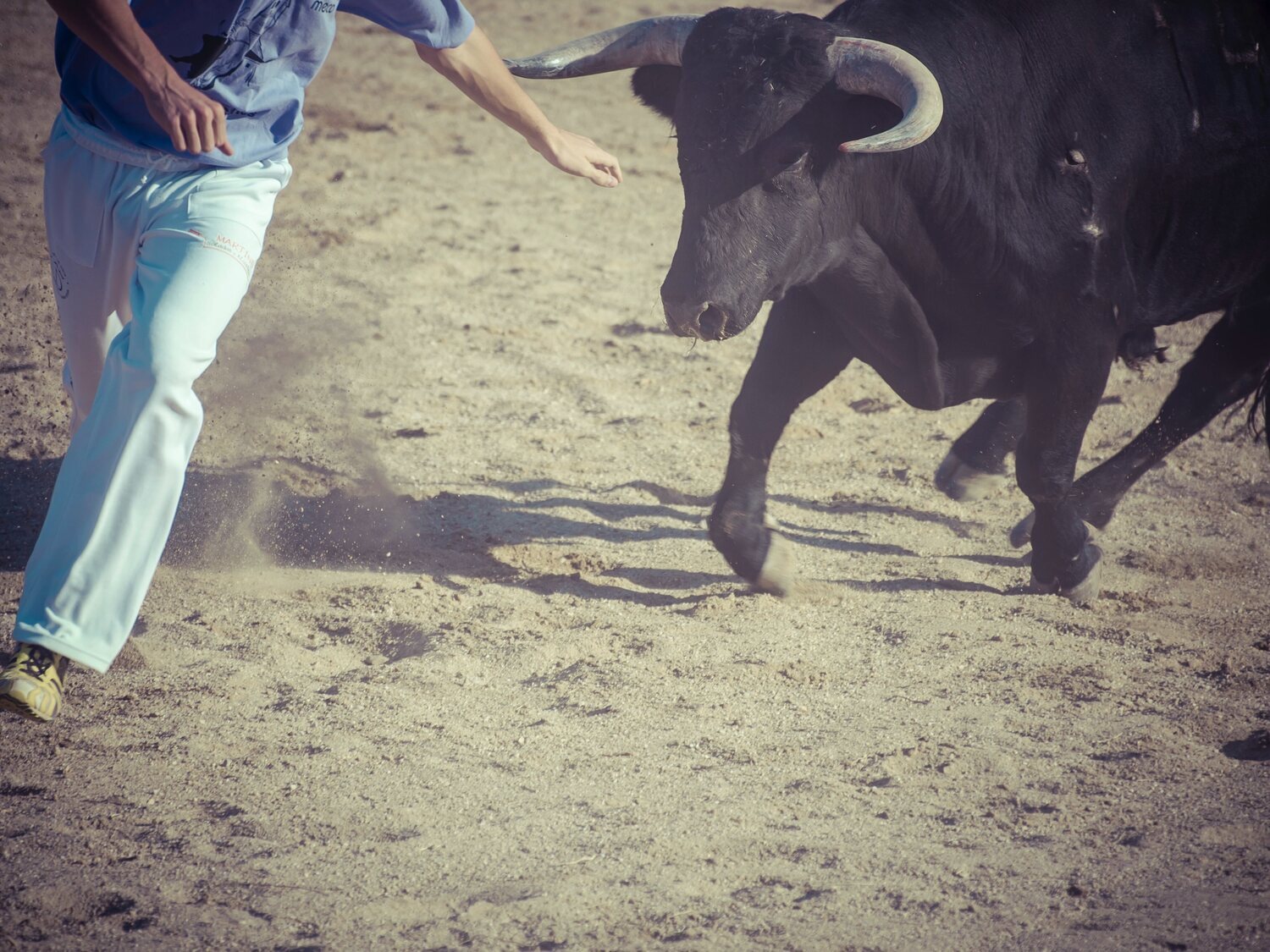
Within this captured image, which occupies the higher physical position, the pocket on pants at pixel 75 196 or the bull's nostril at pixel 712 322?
the pocket on pants at pixel 75 196

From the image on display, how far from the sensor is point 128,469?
2.68m

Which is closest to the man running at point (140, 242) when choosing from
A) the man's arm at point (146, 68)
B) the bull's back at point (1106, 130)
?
the man's arm at point (146, 68)

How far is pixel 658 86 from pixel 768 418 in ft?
3.88

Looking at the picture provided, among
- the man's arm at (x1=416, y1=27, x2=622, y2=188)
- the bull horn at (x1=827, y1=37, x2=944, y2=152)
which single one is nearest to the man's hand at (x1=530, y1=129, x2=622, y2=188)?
the man's arm at (x1=416, y1=27, x2=622, y2=188)

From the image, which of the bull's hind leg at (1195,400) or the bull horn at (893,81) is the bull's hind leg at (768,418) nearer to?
the bull horn at (893,81)

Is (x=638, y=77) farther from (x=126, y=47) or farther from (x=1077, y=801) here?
(x=1077, y=801)

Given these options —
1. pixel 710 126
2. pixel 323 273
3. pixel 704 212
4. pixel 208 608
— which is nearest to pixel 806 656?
pixel 704 212

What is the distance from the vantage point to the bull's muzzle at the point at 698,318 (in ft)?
11.7

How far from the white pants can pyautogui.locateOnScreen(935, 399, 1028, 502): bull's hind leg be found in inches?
117

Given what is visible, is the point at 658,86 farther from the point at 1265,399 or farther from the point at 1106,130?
the point at 1265,399

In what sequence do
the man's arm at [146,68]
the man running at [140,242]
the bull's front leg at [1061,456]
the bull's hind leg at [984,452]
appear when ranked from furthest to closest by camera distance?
the bull's hind leg at [984,452] < the bull's front leg at [1061,456] < the man running at [140,242] < the man's arm at [146,68]

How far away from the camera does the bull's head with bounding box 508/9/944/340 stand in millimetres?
3533

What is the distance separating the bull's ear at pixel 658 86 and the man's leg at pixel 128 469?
74.1 inches

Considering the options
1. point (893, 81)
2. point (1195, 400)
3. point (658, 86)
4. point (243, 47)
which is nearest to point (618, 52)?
point (658, 86)
